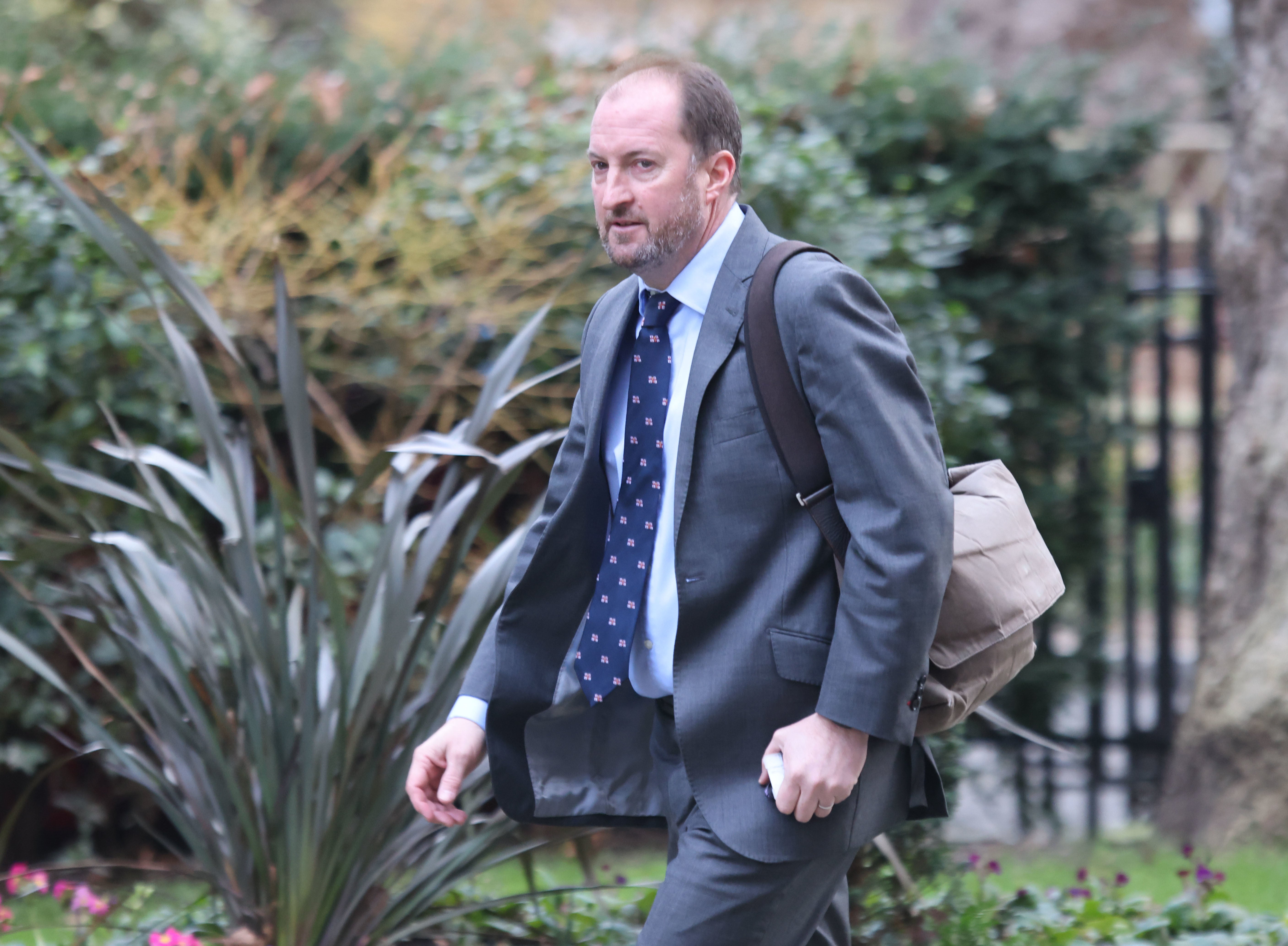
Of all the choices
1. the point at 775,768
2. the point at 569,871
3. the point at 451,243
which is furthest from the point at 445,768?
the point at 451,243

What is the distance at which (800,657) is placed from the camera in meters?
1.75

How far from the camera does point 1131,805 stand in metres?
5.44

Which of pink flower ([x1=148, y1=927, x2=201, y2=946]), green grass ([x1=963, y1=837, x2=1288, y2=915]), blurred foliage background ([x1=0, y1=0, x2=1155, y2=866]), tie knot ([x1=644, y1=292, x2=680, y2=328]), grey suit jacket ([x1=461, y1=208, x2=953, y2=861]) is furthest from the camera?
blurred foliage background ([x1=0, y1=0, x2=1155, y2=866])

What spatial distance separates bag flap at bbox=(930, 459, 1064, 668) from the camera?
5.74 feet

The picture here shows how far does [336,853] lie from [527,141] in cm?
277

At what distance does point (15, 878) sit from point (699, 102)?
2.25 meters

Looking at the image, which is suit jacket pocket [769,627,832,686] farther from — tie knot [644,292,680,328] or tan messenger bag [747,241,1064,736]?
tie knot [644,292,680,328]

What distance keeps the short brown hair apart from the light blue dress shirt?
12 centimetres

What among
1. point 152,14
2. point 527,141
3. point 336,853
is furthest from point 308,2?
point 336,853

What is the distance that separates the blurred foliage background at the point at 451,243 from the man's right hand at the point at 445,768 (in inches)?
65.8

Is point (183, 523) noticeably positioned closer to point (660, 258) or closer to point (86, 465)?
point (660, 258)

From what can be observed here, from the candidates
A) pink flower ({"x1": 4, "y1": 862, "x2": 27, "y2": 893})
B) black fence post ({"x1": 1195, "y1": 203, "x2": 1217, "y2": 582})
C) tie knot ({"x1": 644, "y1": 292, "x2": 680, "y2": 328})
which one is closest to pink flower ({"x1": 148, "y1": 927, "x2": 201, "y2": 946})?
pink flower ({"x1": 4, "y1": 862, "x2": 27, "y2": 893})

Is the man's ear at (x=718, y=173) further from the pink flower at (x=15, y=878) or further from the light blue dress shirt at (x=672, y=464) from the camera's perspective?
the pink flower at (x=15, y=878)

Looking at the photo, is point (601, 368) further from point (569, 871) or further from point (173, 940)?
point (569, 871)
